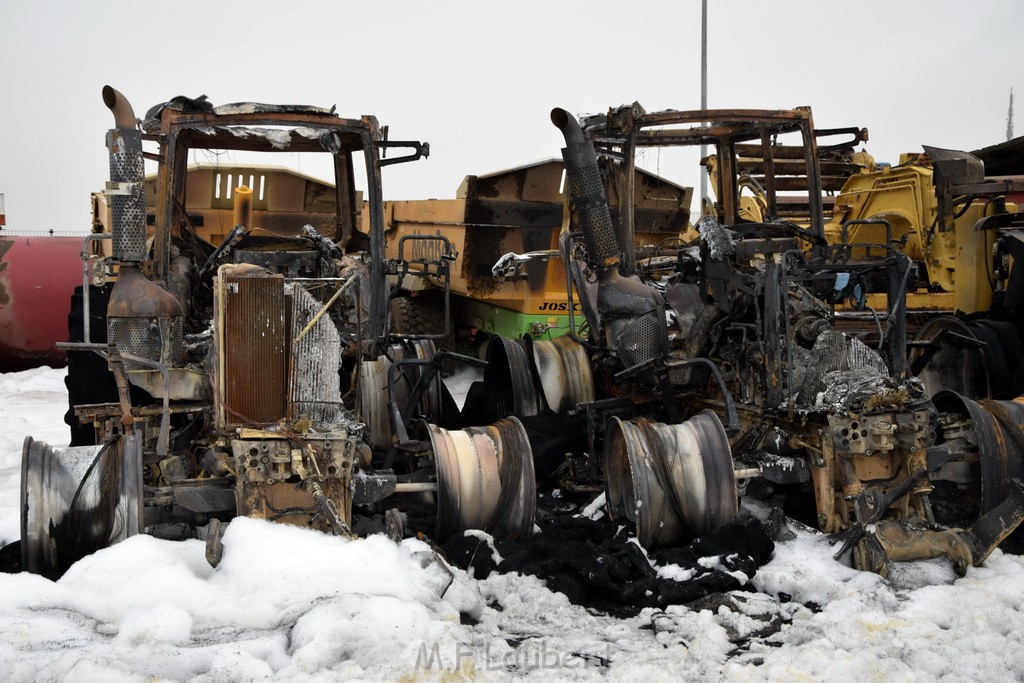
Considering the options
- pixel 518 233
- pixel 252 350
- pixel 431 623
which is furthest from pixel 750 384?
pixel 518 233

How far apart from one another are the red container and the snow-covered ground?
28.8ft

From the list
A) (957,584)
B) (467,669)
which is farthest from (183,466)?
(957,584)

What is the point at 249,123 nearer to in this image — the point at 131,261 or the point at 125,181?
the point at 125,181

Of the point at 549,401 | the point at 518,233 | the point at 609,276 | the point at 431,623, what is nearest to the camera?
the point at 431,623

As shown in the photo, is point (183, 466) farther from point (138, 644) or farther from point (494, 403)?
point (494, 403)

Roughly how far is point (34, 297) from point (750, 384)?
957 cm

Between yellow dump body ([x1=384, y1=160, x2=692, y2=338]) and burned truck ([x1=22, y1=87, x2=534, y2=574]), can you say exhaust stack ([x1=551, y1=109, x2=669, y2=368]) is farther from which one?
yellow dump body ([x1=384, y1=160, x2=692, y2=338])

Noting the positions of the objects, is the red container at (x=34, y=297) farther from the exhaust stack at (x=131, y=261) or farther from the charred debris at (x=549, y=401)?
the exhaust stack at (x=131, y=261)

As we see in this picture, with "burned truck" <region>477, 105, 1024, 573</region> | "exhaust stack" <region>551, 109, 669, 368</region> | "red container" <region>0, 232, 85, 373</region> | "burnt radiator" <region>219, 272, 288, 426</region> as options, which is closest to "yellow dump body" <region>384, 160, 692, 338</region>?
"burned truck" <region>477, 105, 1024, 573</region>

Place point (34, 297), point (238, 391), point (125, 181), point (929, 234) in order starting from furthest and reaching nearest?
point (34, 297) < point (929, 234) < point (125, 181) < point (238, 391)

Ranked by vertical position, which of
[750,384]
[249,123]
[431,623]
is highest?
[249,123]

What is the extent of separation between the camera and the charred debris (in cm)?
453

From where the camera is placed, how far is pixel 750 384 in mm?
5645

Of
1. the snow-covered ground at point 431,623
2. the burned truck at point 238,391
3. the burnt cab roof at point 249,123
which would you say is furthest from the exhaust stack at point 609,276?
the snow-covered ground at point 431,623
